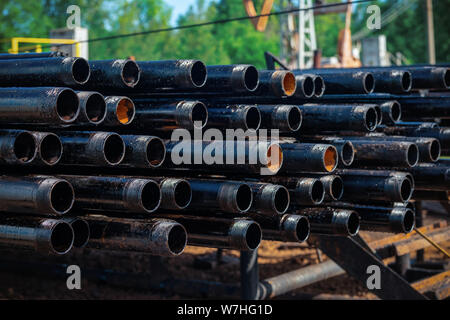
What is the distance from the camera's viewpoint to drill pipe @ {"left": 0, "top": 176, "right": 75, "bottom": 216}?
348cm

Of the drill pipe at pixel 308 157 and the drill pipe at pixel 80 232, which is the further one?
the drill pipe at pixel 308 157

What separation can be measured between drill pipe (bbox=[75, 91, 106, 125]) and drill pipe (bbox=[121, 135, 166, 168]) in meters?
0.25

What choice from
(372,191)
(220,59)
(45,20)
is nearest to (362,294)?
(372,191)

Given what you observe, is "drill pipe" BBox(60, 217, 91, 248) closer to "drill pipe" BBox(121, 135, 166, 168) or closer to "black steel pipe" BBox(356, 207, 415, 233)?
"drill pipe" BBox(121, 135, 166, 168)

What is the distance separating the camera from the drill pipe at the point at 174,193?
3.92 metres

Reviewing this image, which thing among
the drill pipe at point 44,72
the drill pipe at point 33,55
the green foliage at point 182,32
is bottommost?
the drill pipe at point 44,72

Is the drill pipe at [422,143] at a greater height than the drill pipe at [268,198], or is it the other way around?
the drill pipe at [422,143]

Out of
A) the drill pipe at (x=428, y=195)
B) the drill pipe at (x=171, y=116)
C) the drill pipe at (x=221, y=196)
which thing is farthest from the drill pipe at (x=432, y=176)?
the drill pipe at (x=171, y=116)

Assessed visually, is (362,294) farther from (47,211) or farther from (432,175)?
(47,211)

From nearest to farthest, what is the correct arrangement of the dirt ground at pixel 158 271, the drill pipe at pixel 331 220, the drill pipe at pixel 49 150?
1. the drill pipe at pixel 49 150
2. the drill pipe at pixel 331 220
3. the dirt ground at pixel 158 271

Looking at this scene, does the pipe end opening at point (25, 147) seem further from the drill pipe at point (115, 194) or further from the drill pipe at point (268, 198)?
the drill pipe at point (268, 198)

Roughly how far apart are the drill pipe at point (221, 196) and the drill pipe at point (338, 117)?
102 cm

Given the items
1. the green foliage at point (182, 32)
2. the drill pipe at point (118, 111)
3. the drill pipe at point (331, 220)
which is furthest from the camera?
the green foliage at point (182, 32)
